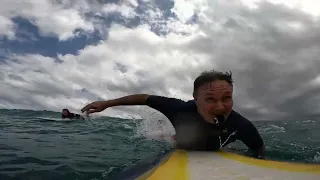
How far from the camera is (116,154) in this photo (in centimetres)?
536

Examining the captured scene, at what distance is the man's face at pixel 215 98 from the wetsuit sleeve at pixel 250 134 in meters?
0.49

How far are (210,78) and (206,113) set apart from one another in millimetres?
454

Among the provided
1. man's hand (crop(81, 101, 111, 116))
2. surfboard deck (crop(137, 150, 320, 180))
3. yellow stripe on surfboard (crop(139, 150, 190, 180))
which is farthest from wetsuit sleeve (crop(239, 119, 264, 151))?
man's hand (crop(81, 101, 111, 116))

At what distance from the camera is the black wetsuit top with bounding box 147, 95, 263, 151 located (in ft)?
12.8

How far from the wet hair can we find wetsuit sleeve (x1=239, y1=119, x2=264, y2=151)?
2.33 feet

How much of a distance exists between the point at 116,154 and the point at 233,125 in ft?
7.95

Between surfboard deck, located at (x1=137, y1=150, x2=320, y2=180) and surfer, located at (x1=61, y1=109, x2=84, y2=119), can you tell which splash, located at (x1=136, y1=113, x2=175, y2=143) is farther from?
surfer, located at (x1=61, y1=109, x2=84, y2=119)

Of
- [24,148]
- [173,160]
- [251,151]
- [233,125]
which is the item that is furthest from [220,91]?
[24,148]

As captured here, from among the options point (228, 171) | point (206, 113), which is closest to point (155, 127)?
point (206, 113)

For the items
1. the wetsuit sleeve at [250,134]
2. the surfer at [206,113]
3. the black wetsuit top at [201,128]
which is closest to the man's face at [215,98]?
the surfer at [206,113]

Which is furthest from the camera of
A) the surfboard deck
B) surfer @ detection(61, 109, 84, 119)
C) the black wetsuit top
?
surfer @ detection(61, 109, 84, 119)

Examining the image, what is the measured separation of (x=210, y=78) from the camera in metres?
3.68

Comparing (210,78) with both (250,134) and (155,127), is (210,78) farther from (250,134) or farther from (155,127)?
(155,127)

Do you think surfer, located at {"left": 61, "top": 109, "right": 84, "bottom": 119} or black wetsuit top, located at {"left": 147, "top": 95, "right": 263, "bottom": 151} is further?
surfer, located at {"left": 61, "top": 109, "right": 84, "bottom": 119}
